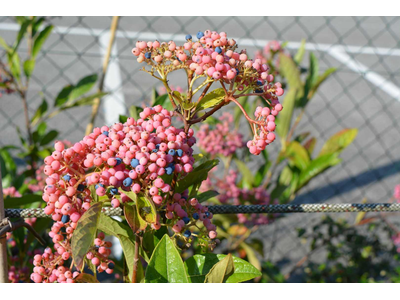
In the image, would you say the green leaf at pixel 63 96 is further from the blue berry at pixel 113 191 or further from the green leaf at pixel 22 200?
the blue berry at pixel 113 191

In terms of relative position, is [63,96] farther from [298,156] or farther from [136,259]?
[136,259]

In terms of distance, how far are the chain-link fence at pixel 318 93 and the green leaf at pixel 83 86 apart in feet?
3.03

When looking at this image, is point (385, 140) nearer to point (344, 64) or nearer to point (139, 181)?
point (344, 64)

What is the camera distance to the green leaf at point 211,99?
627 millimetres

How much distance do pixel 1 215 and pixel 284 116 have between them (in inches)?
46.3

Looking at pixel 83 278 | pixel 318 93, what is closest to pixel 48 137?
pixel 83 278

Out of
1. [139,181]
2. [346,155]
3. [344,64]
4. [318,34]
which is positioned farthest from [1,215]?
[318,34]

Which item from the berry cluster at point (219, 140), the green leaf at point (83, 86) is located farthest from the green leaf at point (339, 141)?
the green leaf at point (83, 86)

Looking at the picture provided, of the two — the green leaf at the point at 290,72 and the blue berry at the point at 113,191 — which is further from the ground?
the green leaf at the point at 290,72

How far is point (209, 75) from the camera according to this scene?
1.87 ft

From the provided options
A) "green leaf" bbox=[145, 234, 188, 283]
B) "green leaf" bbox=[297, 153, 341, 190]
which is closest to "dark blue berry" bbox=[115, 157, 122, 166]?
"green leaf" bbox=[145, 234, 188, 283]

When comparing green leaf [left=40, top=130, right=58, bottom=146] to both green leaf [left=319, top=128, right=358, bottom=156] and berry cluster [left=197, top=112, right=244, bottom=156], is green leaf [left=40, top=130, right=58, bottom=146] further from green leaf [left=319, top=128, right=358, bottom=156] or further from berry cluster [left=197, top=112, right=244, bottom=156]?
green leaf [left=319, top=128, right=358, bottom=156]

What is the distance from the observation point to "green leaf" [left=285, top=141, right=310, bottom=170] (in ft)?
4.97

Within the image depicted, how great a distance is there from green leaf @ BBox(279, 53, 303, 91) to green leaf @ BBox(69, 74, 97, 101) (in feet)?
2.32
